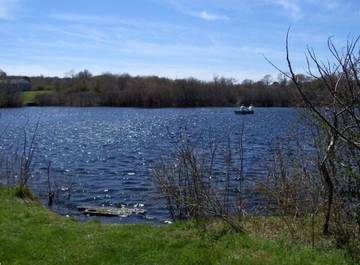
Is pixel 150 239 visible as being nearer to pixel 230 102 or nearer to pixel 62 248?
pixel 62 248

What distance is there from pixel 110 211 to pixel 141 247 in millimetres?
9621

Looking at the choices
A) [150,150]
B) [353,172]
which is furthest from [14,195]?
[150,150]

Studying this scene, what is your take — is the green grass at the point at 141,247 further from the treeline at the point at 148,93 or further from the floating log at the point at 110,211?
the treeline at the point at 148,93

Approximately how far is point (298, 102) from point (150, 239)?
3.94 metres

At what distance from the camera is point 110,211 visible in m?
18.5

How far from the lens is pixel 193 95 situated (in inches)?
6048

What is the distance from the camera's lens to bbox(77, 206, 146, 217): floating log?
59.7 ft

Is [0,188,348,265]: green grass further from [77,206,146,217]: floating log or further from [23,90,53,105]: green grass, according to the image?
[23,90,53,105]: green grass

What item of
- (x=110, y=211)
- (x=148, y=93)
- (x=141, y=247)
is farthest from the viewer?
(x=148, y=93)

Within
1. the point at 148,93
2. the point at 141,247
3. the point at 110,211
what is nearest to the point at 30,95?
the point at 148,93

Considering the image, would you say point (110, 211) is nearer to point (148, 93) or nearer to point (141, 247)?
point (141, 247)

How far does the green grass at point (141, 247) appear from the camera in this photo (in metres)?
8.31

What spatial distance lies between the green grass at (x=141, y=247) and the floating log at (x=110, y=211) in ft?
23.6

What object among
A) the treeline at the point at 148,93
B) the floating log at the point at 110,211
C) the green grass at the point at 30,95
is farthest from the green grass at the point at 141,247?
the green grass at the point at 30,95
